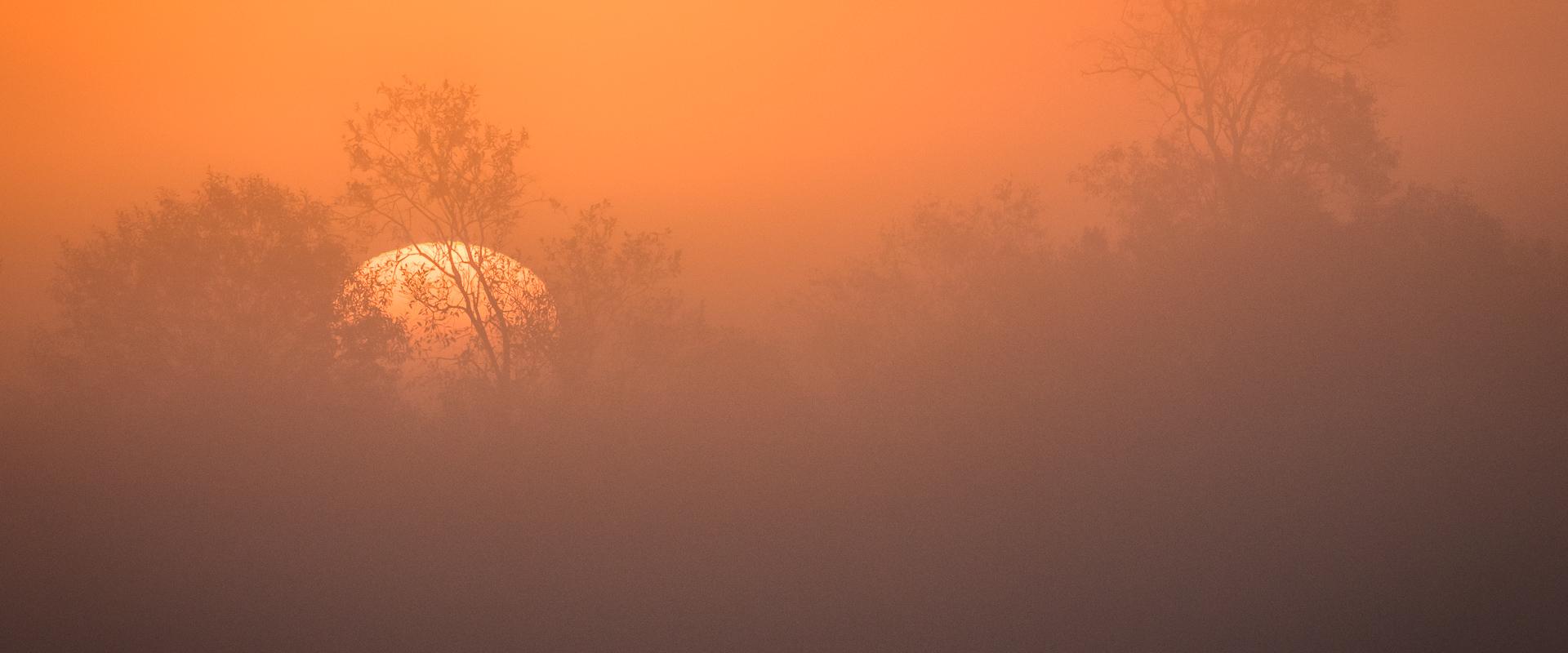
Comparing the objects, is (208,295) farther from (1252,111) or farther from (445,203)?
(1252,111)

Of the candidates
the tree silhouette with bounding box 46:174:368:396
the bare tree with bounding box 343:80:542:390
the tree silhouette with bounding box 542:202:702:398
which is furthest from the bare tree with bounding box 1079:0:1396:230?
the tree silhouette with bounding box 46:174:368:396

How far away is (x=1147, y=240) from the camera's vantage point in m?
15.2

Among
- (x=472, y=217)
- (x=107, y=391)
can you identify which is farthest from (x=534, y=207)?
(x=107, y=391)

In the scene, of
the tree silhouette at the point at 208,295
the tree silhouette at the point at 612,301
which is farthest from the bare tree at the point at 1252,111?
the tree silhouette at the point at 208,295

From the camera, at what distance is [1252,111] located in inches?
607

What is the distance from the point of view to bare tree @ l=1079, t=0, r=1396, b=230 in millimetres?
15070

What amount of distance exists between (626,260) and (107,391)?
8.29 metres

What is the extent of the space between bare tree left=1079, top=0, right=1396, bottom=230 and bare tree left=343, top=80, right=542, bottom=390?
10166 millimetres

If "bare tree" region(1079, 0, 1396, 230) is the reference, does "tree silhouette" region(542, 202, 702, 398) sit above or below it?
below

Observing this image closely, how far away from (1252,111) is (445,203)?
13559 millimetres

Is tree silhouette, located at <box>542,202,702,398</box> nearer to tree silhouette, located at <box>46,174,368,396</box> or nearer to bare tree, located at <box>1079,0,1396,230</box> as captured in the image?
tree silhouette, located at <box>46,174,368,396</box>

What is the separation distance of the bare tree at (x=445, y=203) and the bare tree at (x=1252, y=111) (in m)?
10.2

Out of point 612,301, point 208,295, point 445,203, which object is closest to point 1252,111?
point 612,301

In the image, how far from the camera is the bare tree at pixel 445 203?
45.7 feet
